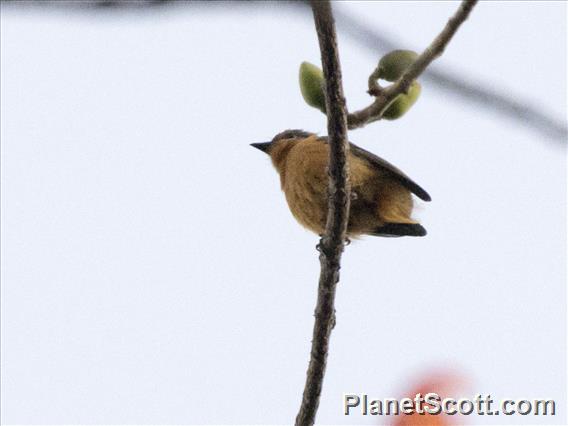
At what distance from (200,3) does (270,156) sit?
4.76m

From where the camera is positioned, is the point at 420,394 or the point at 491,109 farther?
the point at 420,394

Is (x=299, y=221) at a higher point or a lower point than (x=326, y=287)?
higher

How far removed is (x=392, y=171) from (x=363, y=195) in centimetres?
22

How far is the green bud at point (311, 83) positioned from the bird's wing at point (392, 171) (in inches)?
73.4

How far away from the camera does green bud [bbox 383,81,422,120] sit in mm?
2404

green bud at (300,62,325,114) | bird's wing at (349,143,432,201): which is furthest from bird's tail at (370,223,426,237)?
green bud at (300,62,325,114)

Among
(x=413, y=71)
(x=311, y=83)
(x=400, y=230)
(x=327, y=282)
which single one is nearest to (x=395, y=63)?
(x=311, y=83)

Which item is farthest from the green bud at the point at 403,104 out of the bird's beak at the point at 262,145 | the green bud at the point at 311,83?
the bird's beak at the point at 262,145

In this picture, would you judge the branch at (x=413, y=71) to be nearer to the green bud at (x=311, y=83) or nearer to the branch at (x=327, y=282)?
the green bud at (x=311, y=83)

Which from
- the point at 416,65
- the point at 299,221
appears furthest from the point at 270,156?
the point at 416,65

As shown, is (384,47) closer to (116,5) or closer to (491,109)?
(491,109)

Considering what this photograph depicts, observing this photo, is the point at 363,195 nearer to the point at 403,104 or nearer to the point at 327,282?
the point at 327,282

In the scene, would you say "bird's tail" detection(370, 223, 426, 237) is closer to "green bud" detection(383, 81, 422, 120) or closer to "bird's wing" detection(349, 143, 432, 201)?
"bird's wing" detection(349, 143, 432, 201)

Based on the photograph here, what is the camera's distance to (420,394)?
120 centimetres
